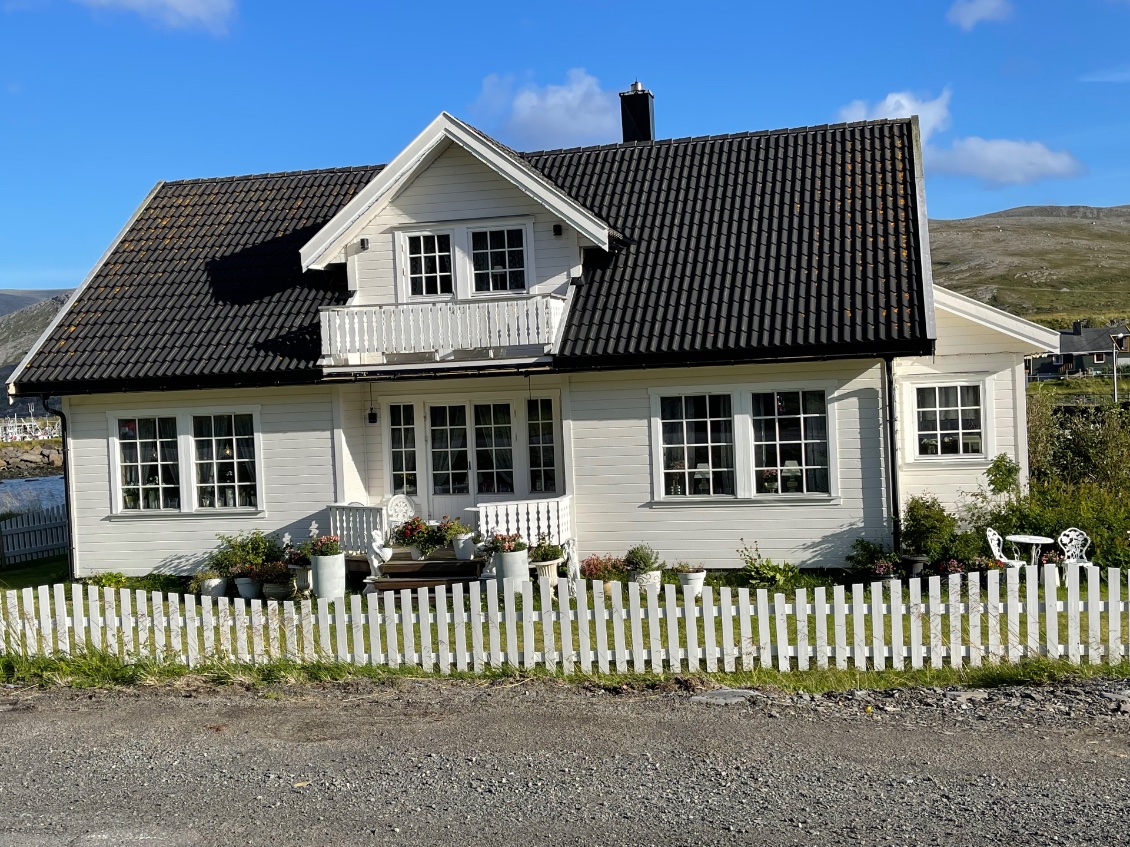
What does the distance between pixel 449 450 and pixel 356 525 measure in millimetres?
2049

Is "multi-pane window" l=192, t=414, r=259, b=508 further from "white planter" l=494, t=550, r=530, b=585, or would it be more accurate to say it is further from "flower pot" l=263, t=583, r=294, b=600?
"white planter" l=494, t=550, r=530, b=585

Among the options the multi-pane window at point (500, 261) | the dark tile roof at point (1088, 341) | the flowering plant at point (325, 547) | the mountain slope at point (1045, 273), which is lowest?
the flowering plant at point (325, 547)

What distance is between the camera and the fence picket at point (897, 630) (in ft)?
31.1

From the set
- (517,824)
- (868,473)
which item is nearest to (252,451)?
(868,473)

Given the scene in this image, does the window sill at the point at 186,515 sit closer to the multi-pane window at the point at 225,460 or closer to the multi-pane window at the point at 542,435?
the multi-pane window at the point at 225,460

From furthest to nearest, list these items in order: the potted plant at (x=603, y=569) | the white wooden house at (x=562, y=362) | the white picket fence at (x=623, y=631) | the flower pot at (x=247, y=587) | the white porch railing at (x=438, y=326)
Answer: the flower pot at (x=247, y=587) → the white porch railing at (x=438, y=326) → the potted plant at (x=603, y=569) → the white wooden house at (x=562, y=362) → the white picket fence at (x=623, y=631)

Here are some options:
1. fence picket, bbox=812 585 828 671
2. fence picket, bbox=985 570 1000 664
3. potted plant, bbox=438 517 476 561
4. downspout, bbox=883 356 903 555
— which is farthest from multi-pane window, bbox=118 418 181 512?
fence picket, bbox=985 570 1000 664

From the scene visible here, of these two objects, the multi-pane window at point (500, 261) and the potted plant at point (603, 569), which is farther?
the multi-pane window at point (500, 261)

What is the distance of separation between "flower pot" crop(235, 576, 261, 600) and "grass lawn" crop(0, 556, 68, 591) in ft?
13.4

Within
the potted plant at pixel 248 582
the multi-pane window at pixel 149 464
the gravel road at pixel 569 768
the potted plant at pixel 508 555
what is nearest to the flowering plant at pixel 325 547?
the potted plant at pixel 248 582

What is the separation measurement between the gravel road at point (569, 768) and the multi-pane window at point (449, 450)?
8.35 metres

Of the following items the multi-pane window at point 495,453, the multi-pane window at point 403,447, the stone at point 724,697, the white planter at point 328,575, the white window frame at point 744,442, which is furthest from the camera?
the multi-pane window at point 403,447

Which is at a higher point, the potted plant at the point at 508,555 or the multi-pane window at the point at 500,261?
the multi-pane window at the point at 500,261

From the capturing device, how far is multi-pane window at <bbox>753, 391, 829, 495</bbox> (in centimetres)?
1584
